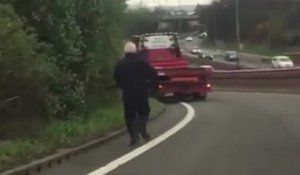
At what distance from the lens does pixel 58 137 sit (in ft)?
52.3

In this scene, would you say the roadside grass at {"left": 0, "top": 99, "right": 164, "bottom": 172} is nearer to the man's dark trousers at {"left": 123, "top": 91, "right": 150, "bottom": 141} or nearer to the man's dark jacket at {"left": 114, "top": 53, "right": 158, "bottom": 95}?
the man's dark trousers at {"left": 123, "top": 91, "right": 150, "bottom": 141}

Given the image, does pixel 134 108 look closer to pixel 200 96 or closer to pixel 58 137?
pixel 58 137

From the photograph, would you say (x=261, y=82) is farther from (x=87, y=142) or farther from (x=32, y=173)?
(x=32, y=173)

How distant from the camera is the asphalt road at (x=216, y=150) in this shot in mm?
13102

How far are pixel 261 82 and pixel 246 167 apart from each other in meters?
33.5

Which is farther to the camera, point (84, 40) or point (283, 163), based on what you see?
point (84, 40)

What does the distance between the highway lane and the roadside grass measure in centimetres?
151

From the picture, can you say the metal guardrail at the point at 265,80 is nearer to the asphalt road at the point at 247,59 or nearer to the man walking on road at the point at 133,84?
the man walking on road at the point at 133,84

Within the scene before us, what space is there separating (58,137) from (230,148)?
10.6ft

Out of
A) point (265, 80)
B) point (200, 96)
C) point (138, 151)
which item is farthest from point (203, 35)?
point (138, 151)

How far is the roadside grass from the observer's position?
43.9 ft

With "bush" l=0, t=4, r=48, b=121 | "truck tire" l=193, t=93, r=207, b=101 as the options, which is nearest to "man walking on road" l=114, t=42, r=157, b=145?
"bush" l=0, t=4, r=48, b=121

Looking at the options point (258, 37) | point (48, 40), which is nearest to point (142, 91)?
point (48, 40)

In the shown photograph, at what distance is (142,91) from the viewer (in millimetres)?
17047
